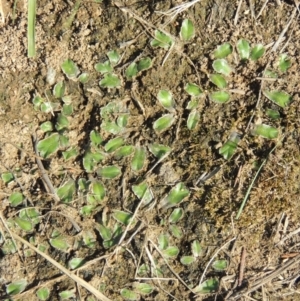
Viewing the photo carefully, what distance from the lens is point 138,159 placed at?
7.89 feet

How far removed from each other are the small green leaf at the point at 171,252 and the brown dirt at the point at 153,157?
0.02 m

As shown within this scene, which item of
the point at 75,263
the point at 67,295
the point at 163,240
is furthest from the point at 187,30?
the point at 67,295

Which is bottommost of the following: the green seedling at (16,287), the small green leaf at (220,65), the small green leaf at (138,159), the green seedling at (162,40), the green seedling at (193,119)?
the green seedling at (16,287)

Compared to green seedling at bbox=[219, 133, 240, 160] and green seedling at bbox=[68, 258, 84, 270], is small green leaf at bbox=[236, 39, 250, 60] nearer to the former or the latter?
green seedling at bbox=[219, 133, 240, 160]

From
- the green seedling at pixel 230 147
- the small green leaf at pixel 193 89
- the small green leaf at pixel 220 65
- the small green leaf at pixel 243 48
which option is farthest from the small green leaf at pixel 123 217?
the small green leaf at pixel 243 48

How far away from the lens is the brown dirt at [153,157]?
237 centimetres

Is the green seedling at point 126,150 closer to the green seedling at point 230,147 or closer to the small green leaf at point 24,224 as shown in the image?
the green seedling at point 230,147

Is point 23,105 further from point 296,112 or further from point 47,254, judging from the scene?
point 296,112

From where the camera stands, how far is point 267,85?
7.72ft

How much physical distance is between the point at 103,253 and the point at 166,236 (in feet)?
0.97

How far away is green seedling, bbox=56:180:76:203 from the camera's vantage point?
8.03 feet

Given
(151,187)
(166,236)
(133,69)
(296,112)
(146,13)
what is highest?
(146,13)

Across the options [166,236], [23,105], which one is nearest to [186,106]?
[166,236]

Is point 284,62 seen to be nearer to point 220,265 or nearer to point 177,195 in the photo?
point 177,195
